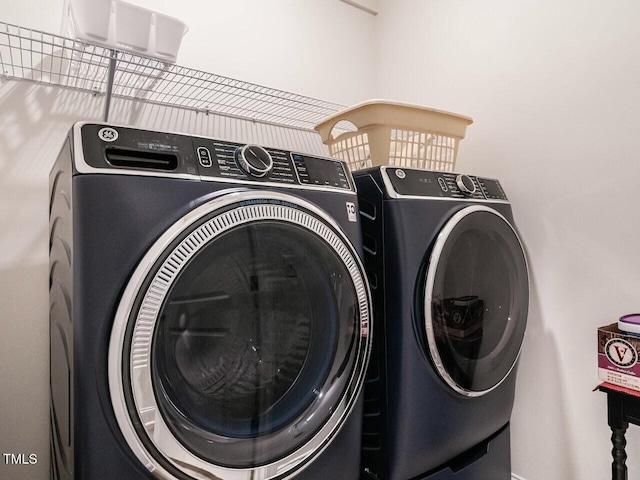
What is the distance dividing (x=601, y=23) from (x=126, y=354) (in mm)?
1733

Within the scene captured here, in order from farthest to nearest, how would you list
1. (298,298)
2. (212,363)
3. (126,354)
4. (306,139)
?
(306,139)
(298,298)
(212,363)
(126,354)

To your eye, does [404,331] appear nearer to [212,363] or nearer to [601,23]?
[212,363]

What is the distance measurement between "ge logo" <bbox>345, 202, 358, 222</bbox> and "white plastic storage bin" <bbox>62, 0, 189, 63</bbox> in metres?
0.71

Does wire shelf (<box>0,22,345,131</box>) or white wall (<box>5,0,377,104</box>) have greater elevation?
white wall (<box>5,0,377,104</box>)

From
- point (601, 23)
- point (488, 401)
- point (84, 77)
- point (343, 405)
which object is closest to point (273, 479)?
point (343, 405)

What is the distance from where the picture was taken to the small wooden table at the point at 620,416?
3.61ft

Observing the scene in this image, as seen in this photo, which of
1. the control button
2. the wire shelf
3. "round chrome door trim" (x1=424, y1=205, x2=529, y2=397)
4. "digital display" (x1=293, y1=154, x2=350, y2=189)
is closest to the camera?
the control button

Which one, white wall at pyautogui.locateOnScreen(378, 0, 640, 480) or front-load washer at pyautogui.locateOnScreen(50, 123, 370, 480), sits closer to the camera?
front-load washer at pyautogui.locateOnScreen(50, 123, 370, 480)

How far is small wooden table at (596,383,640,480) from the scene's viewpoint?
110cm

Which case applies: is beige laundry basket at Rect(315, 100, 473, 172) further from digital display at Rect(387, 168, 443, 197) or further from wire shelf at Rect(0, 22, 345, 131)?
wire shelf at Rect(0, 22, 345, 131)

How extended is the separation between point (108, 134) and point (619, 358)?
1427 mm

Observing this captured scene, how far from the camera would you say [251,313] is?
88cm

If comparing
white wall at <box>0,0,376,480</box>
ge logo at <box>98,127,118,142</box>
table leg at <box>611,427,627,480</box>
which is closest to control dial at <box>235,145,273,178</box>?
ge logo at <box>98,127,118,142</box>

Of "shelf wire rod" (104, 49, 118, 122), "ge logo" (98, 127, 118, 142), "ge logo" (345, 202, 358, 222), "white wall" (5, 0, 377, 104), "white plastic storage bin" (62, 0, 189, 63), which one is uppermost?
"white wall" (5, 0, 377, 104)
